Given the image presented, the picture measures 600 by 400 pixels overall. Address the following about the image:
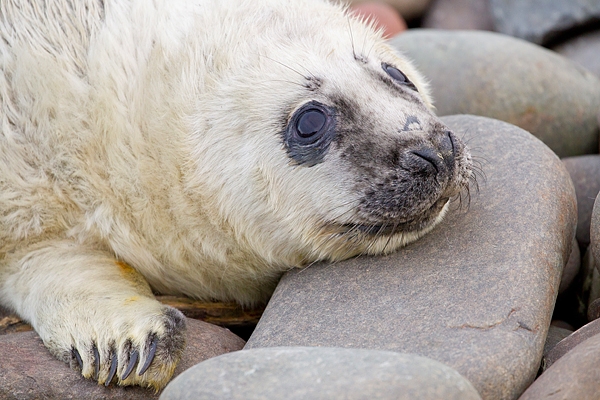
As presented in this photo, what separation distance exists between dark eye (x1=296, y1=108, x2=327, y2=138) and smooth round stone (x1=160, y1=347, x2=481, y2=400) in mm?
1031

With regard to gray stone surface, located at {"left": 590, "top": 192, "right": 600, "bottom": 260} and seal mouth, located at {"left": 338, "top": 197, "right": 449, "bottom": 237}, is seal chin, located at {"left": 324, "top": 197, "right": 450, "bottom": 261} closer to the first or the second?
seal mouth, located at {"left": 338, "top": 197, "right": 449, "bottom": 237}

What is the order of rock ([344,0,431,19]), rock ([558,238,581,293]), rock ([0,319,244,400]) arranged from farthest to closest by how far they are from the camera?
rock ([344,0,431,19]), rock ([558,238,581,293]), rock ([0,319,244,400])

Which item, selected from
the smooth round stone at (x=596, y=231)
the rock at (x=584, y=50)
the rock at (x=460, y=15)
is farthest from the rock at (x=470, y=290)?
the rock at (x=460, y=15)

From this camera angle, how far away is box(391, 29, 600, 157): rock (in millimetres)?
5012

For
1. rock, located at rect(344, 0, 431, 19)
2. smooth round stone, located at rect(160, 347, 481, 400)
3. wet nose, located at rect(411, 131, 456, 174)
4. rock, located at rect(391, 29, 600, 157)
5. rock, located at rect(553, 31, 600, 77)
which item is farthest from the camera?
rock, located at rect(344, 0, 431, 19)

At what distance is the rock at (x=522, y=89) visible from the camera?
197 inches

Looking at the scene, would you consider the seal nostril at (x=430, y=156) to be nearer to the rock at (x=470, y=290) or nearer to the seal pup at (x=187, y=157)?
the seal pup at (x=187, y=157)

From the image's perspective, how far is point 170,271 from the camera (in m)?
3.69

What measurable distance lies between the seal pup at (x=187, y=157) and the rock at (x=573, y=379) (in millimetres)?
850

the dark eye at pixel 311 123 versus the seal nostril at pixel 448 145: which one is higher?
the dark eye at pixel 311 123

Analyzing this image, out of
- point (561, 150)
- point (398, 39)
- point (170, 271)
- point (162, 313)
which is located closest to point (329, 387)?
point (162, 313)

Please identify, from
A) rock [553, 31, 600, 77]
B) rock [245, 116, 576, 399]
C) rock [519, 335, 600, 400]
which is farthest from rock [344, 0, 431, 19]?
rock [519, 335, 600, 400]

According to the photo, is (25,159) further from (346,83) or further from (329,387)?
(329,387)

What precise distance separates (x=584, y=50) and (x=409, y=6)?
1.73 meters
